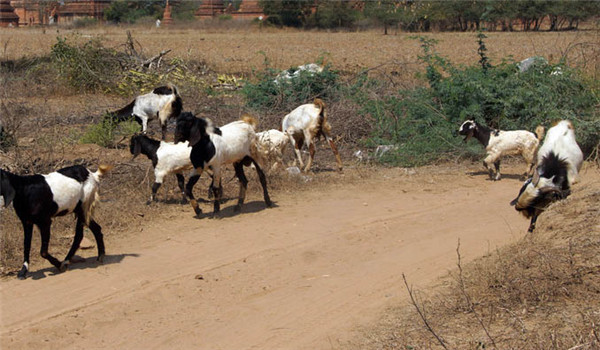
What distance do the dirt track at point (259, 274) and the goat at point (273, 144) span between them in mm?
846

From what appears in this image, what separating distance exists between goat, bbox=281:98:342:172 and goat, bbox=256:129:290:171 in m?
0.68

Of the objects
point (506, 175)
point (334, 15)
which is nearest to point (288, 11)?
point (334, 15)

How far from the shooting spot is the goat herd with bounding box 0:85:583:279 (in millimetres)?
7426

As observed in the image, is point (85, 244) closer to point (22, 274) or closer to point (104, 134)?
point (22, 274)

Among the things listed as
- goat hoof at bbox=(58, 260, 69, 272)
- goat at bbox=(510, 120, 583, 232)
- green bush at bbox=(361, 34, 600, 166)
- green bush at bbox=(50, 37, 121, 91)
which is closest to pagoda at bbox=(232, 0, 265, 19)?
green bush at bbox=(50, 37, 121, 91)

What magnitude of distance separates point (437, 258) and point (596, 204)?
2.12m

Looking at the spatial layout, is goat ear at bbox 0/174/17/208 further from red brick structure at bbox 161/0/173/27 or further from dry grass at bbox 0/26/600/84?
red brick structure at bbox 161/0/173/27

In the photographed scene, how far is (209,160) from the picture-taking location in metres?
9.75

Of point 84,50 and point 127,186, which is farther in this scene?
point 84,50

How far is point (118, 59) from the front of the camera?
20500mm

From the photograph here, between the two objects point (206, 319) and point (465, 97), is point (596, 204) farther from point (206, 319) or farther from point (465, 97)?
point (465, 97)

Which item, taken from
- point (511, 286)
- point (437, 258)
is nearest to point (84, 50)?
point (437, 258)

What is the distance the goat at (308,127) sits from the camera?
1258 centimetres

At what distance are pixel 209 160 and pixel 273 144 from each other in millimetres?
2233
